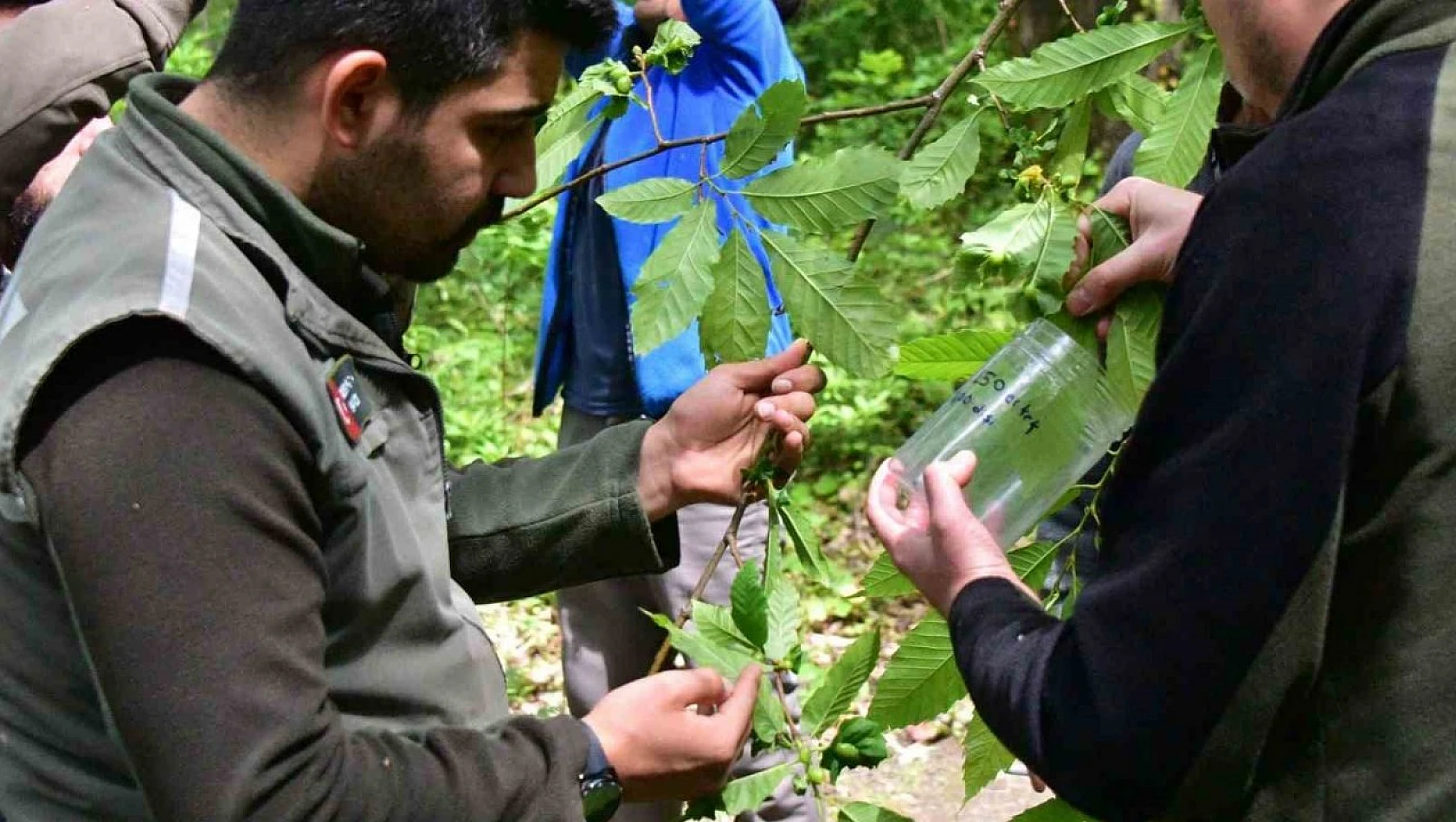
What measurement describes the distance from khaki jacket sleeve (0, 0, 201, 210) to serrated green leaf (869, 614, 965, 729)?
1.50m

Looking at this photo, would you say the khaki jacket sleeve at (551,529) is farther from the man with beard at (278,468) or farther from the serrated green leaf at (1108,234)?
the serrated green leaf at (1108,234)

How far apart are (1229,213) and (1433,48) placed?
0.19 m

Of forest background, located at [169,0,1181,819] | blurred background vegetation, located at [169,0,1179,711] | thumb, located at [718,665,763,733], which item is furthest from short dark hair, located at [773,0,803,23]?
thumb, located at [718,665,763,733]

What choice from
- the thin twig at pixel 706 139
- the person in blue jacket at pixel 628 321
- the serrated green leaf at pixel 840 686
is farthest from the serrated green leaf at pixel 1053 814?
the person in blue jacket at pixel 628 321

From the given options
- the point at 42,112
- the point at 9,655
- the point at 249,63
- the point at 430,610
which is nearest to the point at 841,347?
the point at 430,610

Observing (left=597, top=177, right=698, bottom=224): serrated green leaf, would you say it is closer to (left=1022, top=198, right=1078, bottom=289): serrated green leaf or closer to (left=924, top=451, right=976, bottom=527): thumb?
(left=1022, top=198, right=1078, bottom=289): serrated green leaf

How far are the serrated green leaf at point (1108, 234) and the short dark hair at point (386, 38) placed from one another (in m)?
0.62

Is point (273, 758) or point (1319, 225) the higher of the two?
point (1319, 225)

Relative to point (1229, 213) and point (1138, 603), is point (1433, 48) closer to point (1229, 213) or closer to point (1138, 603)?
point (1229, 213)

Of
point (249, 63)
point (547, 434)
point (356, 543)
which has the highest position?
point (249, 63)

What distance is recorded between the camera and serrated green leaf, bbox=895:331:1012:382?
5.40 ft

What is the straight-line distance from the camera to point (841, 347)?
1635 millimetres

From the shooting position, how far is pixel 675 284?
1656 mm

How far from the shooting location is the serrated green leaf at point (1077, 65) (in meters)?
1.65
